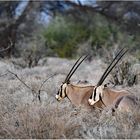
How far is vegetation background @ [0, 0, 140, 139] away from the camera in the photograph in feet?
15.6

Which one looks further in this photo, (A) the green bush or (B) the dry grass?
(A) the green bush

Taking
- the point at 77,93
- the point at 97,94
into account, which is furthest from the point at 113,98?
the point at 77,93

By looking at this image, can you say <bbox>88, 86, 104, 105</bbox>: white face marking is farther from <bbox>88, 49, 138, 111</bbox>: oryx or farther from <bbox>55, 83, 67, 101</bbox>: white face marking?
<bbox>55, 83, 67, 101</bbox>: white face marking

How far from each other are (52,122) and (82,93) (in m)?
1.50

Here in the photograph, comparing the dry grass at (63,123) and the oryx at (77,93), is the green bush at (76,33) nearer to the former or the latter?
the oryx at (77,93)

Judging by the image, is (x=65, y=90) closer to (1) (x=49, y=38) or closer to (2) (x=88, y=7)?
(2) (x=88, y=7)

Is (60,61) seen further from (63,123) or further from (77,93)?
(63,123)

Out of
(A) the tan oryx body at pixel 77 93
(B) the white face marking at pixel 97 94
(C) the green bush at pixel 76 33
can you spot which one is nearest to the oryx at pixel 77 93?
(A) the tan oryx body at pixel 77 93

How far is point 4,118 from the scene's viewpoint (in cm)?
505

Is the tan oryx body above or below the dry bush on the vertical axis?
above

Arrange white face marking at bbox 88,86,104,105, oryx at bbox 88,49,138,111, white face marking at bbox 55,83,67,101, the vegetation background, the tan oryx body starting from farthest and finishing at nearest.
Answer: white face marking at bbox 55,83,67,101 → the tan oryx body → white face marking at bbox 88,86,104,105 → oryx at bbox 88,49,138,111 → the vegetation background

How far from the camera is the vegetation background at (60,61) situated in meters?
4.75

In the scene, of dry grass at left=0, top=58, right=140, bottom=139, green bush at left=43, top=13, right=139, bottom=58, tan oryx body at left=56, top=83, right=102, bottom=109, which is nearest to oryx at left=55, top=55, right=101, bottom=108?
tan oryx body at left=56, top=83, right=102, bottom=109

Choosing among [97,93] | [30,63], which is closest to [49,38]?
[30,63]
